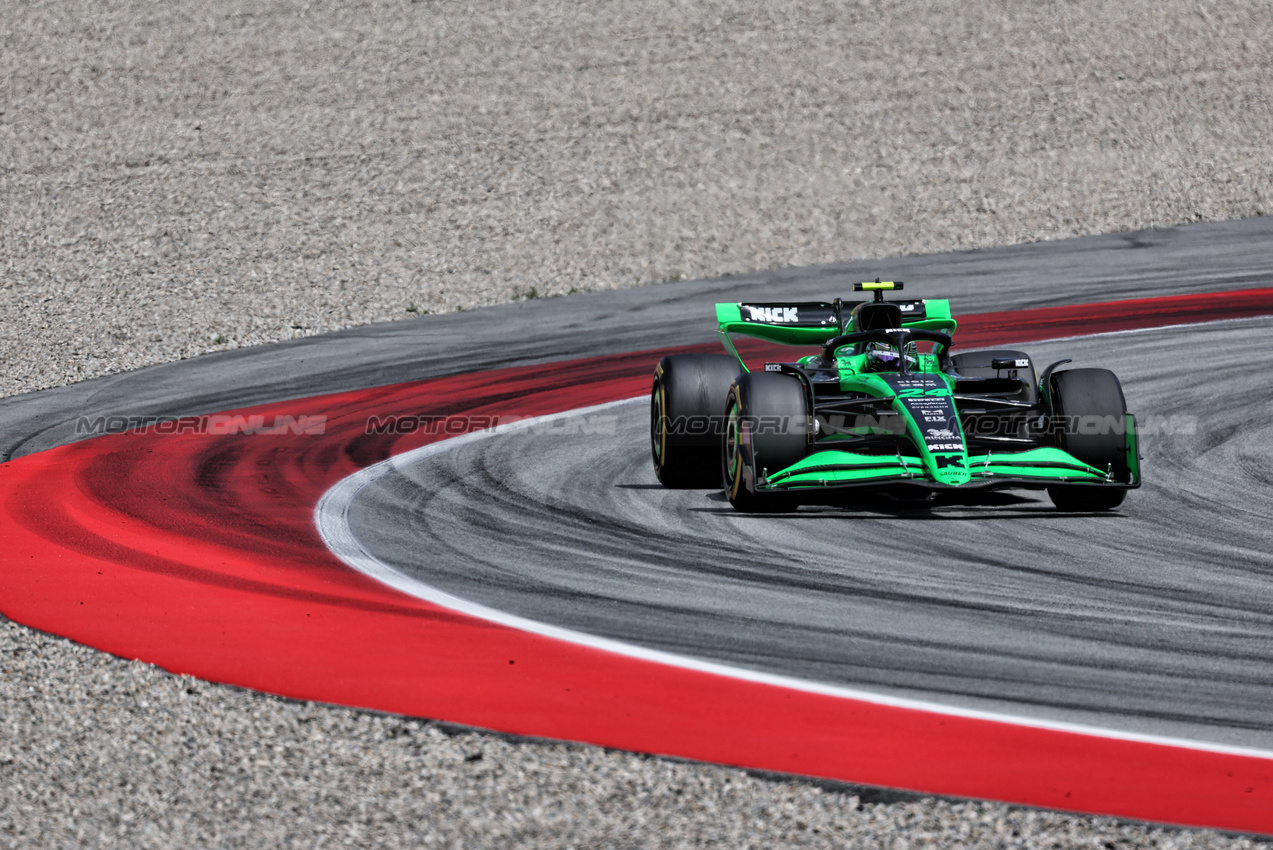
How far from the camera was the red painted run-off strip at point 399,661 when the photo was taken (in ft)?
16.3

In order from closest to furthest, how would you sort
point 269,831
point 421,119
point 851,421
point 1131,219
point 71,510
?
point 269,831
point 851,421
point 71,510
point 1131,219
point 421,119

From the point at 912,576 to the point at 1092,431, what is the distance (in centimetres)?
221

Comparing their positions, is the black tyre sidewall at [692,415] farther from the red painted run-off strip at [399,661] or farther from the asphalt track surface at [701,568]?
the red painted run-off strip at [399,661]

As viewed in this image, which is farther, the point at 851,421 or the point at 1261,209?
the point at 1261,209

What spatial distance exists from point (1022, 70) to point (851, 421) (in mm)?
22820

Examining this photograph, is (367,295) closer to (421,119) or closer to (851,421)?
(421,119)

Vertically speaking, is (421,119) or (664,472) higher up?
(421,119)

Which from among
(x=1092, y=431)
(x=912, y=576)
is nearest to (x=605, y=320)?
(x=1092, y=431)

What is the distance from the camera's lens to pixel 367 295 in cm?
2208

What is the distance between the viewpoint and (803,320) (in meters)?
11.0

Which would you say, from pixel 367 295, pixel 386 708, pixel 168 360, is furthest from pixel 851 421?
pixel 367 295

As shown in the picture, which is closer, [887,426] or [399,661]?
[399,661]

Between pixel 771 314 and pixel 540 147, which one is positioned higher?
pixel 540 147

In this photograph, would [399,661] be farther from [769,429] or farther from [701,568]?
[769,429]
